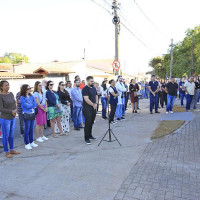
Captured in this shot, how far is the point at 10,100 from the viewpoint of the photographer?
16.7ft

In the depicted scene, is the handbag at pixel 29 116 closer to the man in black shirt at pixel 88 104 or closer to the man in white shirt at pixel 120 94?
the man in black shirt at pixel 88 104

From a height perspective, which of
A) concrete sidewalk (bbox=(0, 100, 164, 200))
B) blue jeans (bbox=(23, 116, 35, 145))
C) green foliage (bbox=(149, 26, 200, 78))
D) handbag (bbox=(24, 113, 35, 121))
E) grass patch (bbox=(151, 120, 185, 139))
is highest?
green foliage (bbox=(149, 26, 200, 78))

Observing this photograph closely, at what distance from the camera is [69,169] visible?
4438 mm

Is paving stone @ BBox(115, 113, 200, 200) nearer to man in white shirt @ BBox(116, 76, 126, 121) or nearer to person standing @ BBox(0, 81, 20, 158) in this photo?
person standing @ BBox(0, 81, 20, 158)

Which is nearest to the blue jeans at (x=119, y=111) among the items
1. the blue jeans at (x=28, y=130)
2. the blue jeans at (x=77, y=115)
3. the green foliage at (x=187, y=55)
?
the blue jeans at (x=77, y=115)

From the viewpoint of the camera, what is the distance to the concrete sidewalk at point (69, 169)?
3529 mm

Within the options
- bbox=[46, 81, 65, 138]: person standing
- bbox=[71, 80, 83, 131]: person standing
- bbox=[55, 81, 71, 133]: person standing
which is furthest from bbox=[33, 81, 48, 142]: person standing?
bbox=[71, 80, 83, 131]: person standing

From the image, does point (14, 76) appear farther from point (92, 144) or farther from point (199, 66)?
point (199, 66)

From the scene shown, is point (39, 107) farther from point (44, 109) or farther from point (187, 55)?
A: point (187, 55)

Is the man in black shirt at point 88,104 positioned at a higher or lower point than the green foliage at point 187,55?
lower

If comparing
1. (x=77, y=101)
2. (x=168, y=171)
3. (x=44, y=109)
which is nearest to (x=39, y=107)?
(x=44, y=109)

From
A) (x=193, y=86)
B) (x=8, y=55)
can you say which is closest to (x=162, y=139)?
(x=193, y=86)

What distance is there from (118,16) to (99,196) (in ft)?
39.6

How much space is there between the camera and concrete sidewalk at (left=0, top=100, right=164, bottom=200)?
3.53 metres
